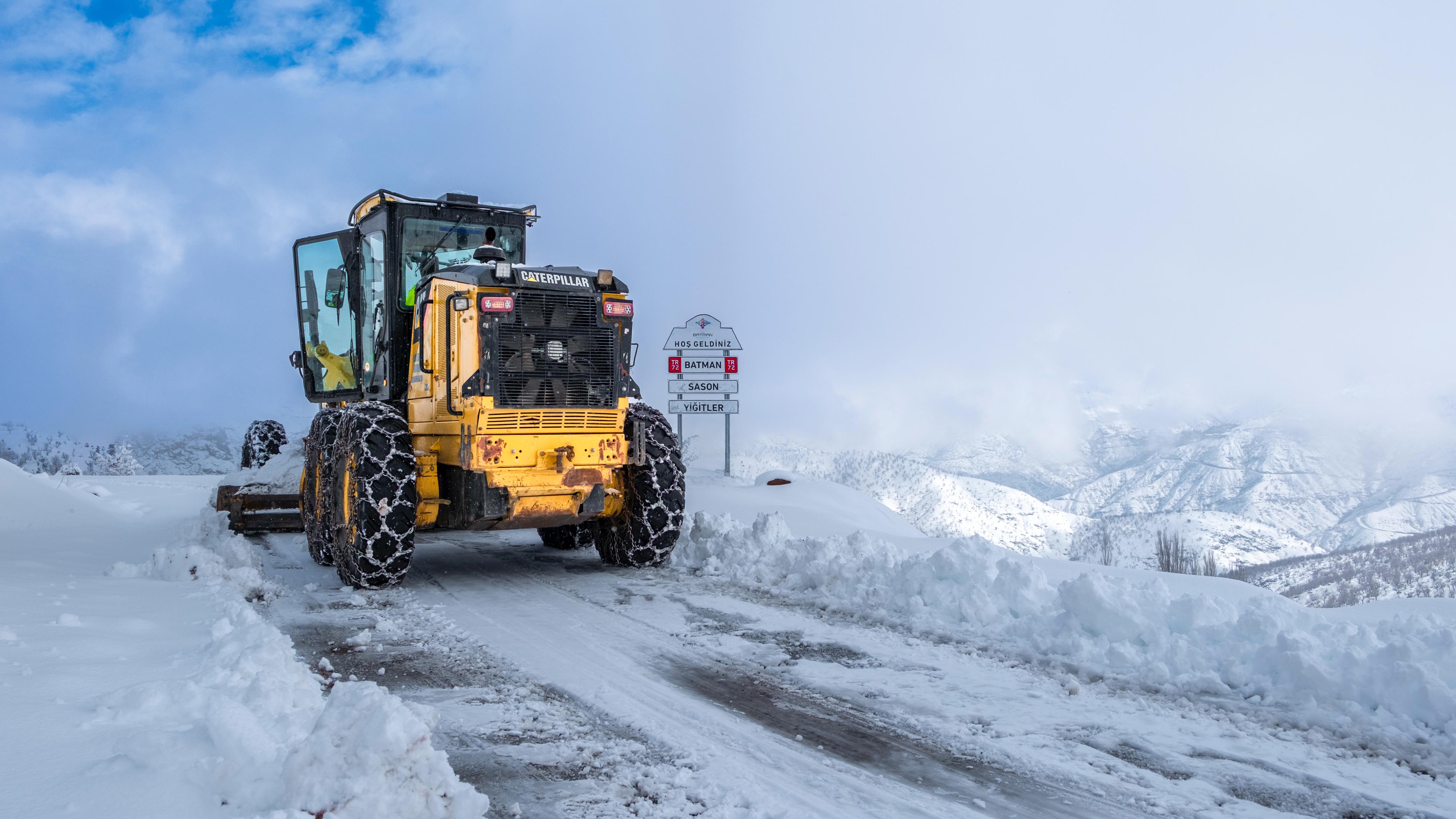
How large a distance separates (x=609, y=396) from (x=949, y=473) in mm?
110661

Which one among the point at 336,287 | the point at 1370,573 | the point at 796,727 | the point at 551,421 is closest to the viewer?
the point at 796,727

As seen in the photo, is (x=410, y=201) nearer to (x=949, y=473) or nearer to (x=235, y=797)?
(x=235, y=797)

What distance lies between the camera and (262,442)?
1220 cm

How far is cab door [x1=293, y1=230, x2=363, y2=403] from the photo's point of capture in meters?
9.05

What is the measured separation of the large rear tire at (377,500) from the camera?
684 centimetres

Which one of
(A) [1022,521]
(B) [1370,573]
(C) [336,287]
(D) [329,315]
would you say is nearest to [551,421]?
(C) [336,287]

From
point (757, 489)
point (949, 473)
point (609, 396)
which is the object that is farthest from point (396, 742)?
point (949, 473)

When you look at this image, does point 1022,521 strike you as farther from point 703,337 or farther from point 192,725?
point 192,725

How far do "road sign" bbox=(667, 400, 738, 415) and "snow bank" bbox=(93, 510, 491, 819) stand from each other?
13.1 metres

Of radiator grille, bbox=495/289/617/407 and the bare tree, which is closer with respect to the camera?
radiator grille, bbox=495/289/617/407

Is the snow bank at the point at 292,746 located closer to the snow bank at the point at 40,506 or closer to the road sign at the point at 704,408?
the snow bank at the point at 40,506

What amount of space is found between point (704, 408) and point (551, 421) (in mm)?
9699

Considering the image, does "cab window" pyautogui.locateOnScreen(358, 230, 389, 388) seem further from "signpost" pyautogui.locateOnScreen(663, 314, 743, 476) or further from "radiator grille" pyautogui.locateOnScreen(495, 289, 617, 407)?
"signpost" pyautogui.locateOnScreen(663, 314, 743, 476)

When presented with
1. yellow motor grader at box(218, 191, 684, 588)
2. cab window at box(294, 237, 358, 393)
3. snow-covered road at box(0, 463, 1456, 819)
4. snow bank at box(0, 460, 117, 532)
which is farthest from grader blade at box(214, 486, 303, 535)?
snow bank at box(0, 460, 117, 532)
